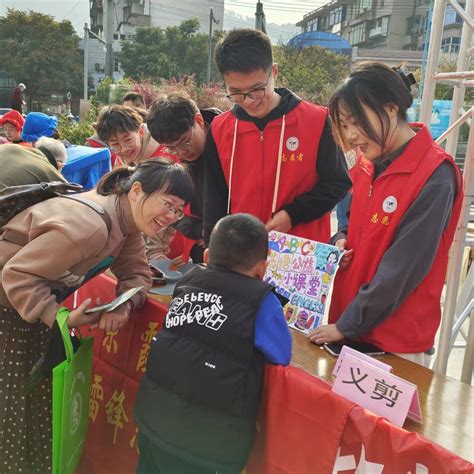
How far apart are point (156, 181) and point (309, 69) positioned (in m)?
19.7

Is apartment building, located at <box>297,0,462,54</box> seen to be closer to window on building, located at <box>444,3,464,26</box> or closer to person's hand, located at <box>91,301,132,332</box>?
window on building, located at <box>444,3,464,26</box>

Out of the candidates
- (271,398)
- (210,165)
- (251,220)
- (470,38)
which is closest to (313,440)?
(271,398)

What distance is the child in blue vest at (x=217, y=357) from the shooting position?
1270 mm

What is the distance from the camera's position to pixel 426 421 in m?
1.20

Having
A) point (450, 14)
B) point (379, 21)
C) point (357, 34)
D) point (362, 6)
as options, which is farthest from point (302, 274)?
point (357, 34)

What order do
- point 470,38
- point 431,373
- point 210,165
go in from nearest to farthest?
point 431,373, point 210,165, point 470,38

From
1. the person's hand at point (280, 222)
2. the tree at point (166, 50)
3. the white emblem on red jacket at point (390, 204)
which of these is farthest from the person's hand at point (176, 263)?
the tree at point (166, 50)

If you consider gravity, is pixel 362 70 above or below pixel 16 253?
above

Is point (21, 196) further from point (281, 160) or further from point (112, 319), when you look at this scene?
point (281, 160)

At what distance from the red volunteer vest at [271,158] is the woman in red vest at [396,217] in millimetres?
385

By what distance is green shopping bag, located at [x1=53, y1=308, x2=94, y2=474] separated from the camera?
1.35 meters

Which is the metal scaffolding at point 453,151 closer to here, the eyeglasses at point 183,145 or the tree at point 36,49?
the eyeglasses at point 183,145

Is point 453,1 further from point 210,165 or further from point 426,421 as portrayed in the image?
point 426,421

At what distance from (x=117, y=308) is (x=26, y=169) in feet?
1.83
